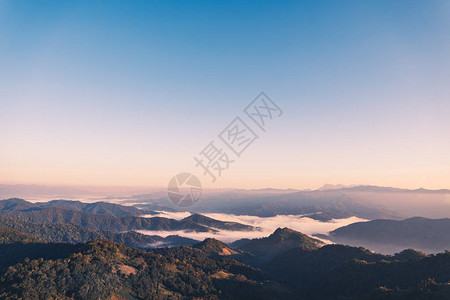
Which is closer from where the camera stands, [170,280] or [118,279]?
[118,279]

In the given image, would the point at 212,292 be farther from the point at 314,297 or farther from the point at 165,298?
the point at 314,297

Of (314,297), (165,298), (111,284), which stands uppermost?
(111,284)

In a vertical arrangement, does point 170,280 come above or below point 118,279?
below

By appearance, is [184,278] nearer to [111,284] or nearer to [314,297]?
[111,284]

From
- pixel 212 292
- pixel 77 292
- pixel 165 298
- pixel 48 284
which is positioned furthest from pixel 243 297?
pixel 48 284

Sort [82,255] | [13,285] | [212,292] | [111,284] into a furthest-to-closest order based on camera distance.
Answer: [212,292] < [82,255] < [111,284] < [13,285]

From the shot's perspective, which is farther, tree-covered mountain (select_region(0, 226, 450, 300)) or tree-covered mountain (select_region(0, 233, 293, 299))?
tree-covered mountain (select_region(0, 233, 293, 299))

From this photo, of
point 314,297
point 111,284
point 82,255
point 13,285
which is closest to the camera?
point 13,285

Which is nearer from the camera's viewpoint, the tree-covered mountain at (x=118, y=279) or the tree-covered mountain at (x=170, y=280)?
the tree-covered mountain at (x=170, y=280)

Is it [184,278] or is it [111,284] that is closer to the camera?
[111,284]

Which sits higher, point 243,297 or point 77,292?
point 77,292
